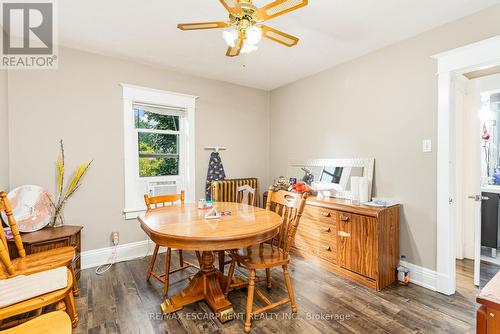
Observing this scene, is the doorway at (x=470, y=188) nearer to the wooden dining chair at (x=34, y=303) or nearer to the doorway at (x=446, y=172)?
the doorway at (x=446, y=172)

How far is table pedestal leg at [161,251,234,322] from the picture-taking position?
200 cm

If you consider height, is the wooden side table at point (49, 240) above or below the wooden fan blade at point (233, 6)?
below

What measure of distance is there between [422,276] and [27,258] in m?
3.57

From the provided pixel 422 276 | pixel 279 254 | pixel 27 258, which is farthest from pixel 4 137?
pixel 422 276

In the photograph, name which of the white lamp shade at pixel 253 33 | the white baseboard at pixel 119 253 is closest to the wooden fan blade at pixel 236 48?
the white lamp shade at pixel 253 33

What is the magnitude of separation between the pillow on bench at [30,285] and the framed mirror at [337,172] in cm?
286

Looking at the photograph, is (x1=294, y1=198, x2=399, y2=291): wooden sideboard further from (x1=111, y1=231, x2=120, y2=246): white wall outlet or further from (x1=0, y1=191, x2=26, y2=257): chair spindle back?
(x1=0, y1=191, x2=26, y2=257): chair spindle back

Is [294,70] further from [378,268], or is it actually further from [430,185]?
[378,268]

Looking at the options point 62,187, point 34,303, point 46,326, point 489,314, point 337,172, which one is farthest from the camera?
point 337,172

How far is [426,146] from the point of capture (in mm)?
2506

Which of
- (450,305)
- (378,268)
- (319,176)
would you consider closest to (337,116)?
(319,176)

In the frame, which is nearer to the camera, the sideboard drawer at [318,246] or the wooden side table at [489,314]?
the wooden side table at [489,314]

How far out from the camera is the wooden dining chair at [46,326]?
1.12 m

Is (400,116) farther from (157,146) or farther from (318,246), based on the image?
(157,146)
